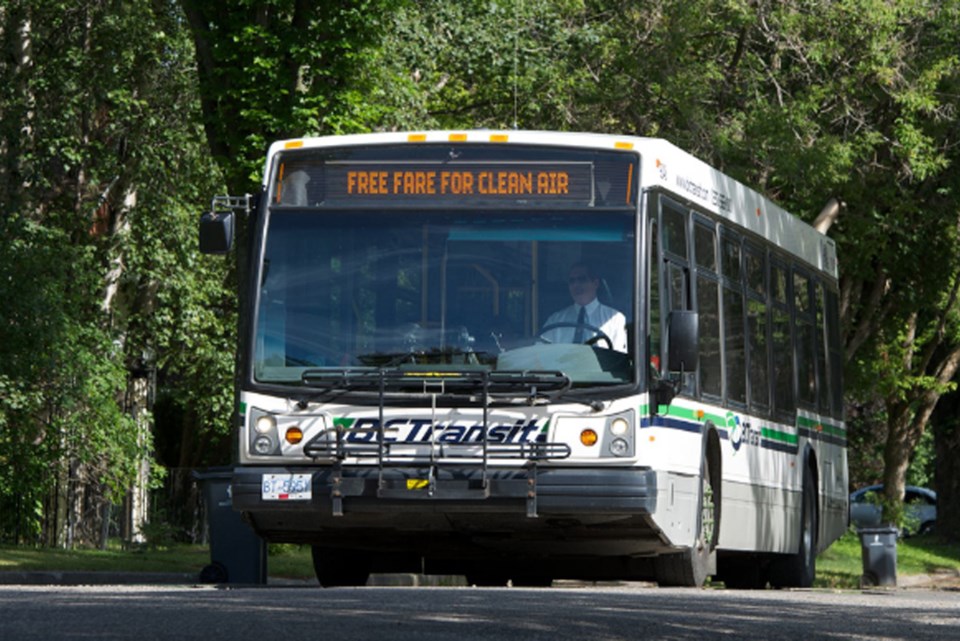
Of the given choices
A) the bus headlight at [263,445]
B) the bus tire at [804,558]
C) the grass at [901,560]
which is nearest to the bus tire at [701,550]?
the bus headlight at [263,445]

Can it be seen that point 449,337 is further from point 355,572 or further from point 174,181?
point 174,181

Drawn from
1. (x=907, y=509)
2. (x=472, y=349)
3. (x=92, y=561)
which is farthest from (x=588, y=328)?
(x=907, y=509)

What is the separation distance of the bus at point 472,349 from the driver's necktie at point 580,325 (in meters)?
0.01

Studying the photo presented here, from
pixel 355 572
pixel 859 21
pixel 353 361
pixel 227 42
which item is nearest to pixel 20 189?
pixel 227 42

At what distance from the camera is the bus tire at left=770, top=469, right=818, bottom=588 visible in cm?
1936

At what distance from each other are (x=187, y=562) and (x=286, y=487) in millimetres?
9740

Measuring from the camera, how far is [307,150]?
1487cm

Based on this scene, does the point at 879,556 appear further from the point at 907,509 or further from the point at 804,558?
the point at 907,509

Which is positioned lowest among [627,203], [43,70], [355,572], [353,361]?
[355,572]

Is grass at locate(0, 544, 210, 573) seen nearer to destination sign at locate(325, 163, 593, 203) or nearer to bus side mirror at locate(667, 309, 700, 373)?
destination sign at locate(325, 163, 593, 203)

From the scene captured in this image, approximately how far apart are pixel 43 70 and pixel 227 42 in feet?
34.1

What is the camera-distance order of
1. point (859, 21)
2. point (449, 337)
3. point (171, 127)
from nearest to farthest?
point (449, 337), point (859, 21), point (171, 127)

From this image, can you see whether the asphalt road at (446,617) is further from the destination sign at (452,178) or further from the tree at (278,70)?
the tree at (278,70)

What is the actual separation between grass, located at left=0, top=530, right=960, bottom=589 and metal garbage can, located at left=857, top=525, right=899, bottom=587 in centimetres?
147
